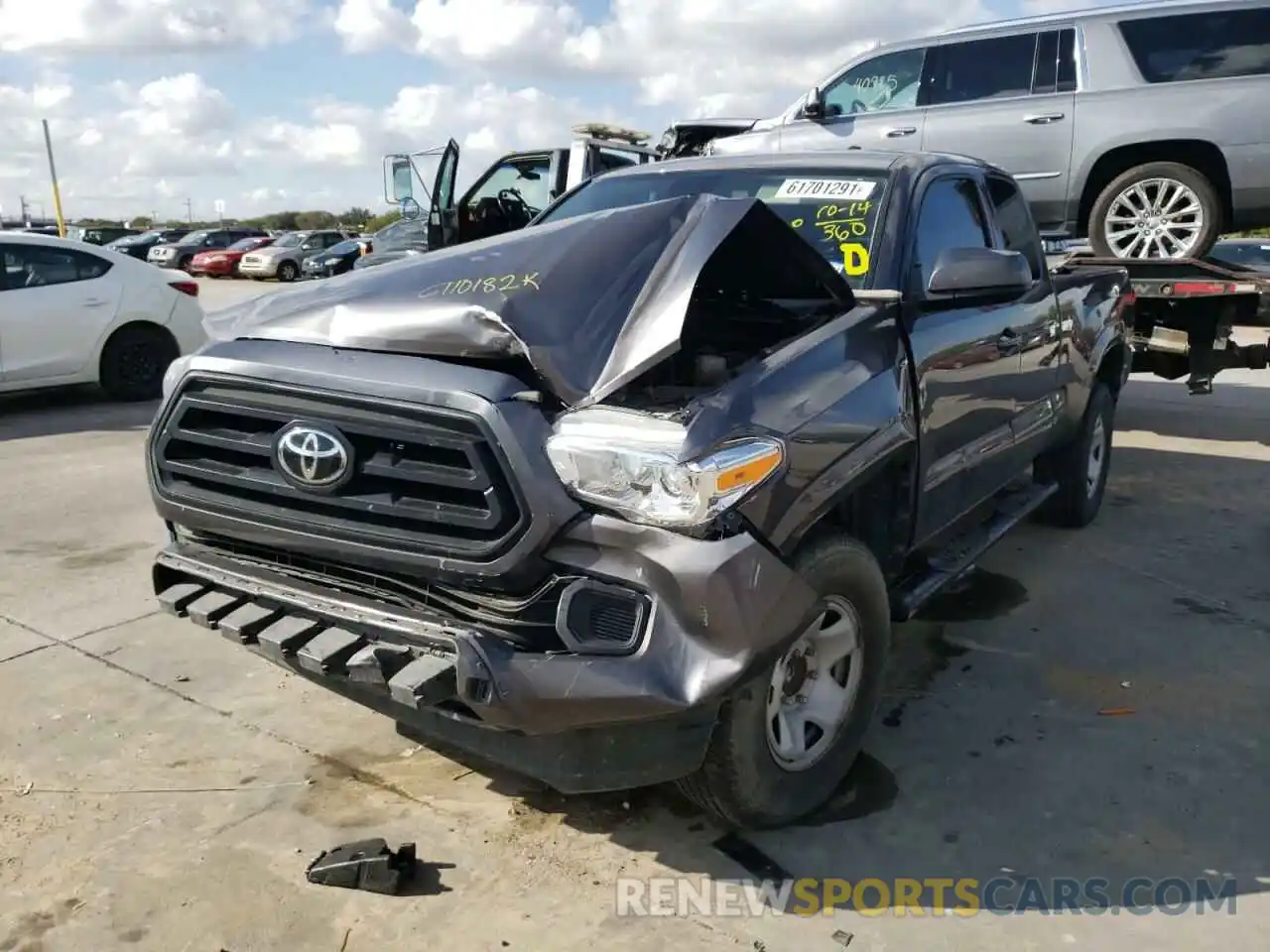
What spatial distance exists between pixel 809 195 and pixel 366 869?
Answer: 2697 millimetres

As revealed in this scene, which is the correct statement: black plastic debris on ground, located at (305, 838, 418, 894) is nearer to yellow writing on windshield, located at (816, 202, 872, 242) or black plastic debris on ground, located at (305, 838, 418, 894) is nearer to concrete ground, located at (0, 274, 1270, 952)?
Result: concrete ground, located at (0, 274, 1270, 952)

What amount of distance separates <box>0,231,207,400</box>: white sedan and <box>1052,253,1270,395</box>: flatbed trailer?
7.23 meters

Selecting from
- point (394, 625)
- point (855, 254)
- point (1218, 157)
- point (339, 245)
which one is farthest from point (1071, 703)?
point (339, 245)

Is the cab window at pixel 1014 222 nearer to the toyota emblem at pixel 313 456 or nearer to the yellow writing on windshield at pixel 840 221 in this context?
the yellow writing on windshield at pixel 840 221

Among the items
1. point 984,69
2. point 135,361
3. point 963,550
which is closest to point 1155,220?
point 984,69

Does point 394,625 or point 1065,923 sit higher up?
point 394,625

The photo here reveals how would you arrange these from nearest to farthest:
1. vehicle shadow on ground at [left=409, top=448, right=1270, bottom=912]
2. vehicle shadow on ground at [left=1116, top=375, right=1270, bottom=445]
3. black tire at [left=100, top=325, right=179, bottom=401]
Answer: vehicle shadow on ground at [left=409, top=448, right=1270, bottom=912]
vehicle shadow on ground at [left=1116, top=375, right=1270, bottom=445]
black tire at [left=100, top=325, right=179, bottom=401]

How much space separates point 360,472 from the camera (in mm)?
2566

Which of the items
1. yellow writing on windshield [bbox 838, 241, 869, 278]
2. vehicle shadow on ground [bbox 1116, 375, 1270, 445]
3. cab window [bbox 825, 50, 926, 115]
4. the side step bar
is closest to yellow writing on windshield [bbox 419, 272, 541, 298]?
yellow writing on windshield [bbox 838, 241, 869, 278]

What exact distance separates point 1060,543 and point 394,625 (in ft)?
14.1

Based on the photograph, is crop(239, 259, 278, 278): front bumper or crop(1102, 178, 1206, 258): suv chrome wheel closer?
crop(1102, 178, 1206, 258): suv chrome wheel

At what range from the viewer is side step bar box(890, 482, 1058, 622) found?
3.51m

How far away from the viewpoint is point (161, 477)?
2.94 m

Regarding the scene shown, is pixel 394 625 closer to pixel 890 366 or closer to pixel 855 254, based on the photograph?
pixel 890 366
